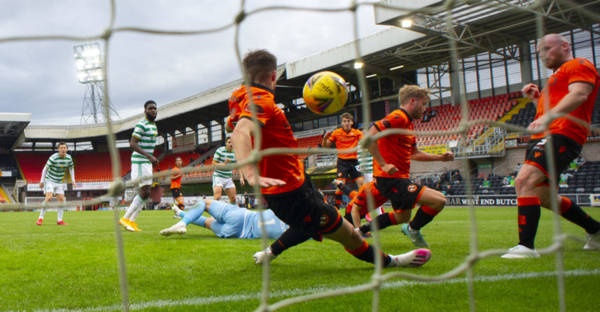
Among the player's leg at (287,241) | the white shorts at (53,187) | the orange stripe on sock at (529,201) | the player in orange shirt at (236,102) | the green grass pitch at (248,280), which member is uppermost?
the player in orange shirt at (236,102)

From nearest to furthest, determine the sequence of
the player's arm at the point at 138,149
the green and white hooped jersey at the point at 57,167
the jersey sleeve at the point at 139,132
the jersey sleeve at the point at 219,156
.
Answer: the player's arm at the point at 138,149 < the jersey sleeve at the point at 139,132 < the green and white hooped jersey at the point at 57,167 < the jersey sleeve at the point at 219,156

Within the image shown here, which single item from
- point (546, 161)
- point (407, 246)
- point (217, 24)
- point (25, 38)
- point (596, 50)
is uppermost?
point (596, 50)

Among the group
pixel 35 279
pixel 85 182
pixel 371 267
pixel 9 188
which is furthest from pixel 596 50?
pixel 9 188

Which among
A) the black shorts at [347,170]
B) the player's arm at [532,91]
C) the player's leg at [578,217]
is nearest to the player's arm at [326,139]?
the player's arm at [532,91]

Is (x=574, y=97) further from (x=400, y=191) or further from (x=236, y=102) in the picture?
(x=236, y=102)

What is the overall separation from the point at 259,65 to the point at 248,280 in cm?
141

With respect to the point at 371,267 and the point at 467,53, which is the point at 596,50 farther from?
the point at 371,267

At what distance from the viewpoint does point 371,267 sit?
3.29 m

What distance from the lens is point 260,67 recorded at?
2.73 metres

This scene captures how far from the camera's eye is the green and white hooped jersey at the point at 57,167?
8883 millimetres

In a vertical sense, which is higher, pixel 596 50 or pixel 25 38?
pixel 596 50

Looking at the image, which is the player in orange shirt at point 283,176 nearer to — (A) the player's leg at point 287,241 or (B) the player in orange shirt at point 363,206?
(A) the player's leg at point 287,241

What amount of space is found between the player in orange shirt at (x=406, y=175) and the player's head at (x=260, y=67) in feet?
4.72

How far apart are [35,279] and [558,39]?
4.26 meters
